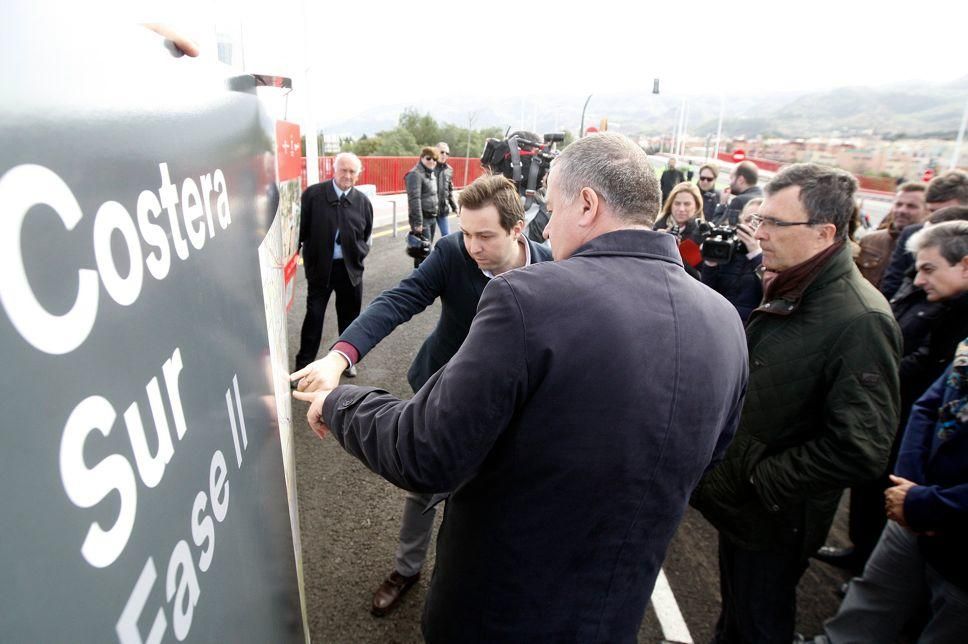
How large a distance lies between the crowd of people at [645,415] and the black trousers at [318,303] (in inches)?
94.9

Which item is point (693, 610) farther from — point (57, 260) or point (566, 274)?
point (57, 260)

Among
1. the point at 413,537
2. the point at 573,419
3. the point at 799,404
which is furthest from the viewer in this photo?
the point at 413,537

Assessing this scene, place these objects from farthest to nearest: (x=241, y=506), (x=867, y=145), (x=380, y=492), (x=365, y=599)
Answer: (x=867, y=145) → (x=380, y=492) → (x=365, y=599) → (x=241, y=506)

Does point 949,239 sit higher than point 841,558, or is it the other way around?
point 949,239

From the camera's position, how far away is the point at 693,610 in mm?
2537

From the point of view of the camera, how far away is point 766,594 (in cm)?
193

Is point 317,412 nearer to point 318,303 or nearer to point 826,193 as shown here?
point 826,193

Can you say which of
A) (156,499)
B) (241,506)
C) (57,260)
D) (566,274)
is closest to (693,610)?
(566,274)

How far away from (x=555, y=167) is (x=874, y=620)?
6.97 feet

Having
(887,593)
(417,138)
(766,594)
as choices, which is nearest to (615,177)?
(766,594)

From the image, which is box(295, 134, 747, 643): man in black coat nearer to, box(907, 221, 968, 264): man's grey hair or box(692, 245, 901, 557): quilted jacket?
box(692, 245, 901, 557): quilted jacket

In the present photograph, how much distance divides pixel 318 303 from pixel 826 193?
3643 millimetres

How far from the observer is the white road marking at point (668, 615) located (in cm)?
238

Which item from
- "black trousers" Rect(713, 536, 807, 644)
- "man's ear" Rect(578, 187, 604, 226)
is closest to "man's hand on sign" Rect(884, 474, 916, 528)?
"black trousers" Rect(713, 536, 807, 644)
